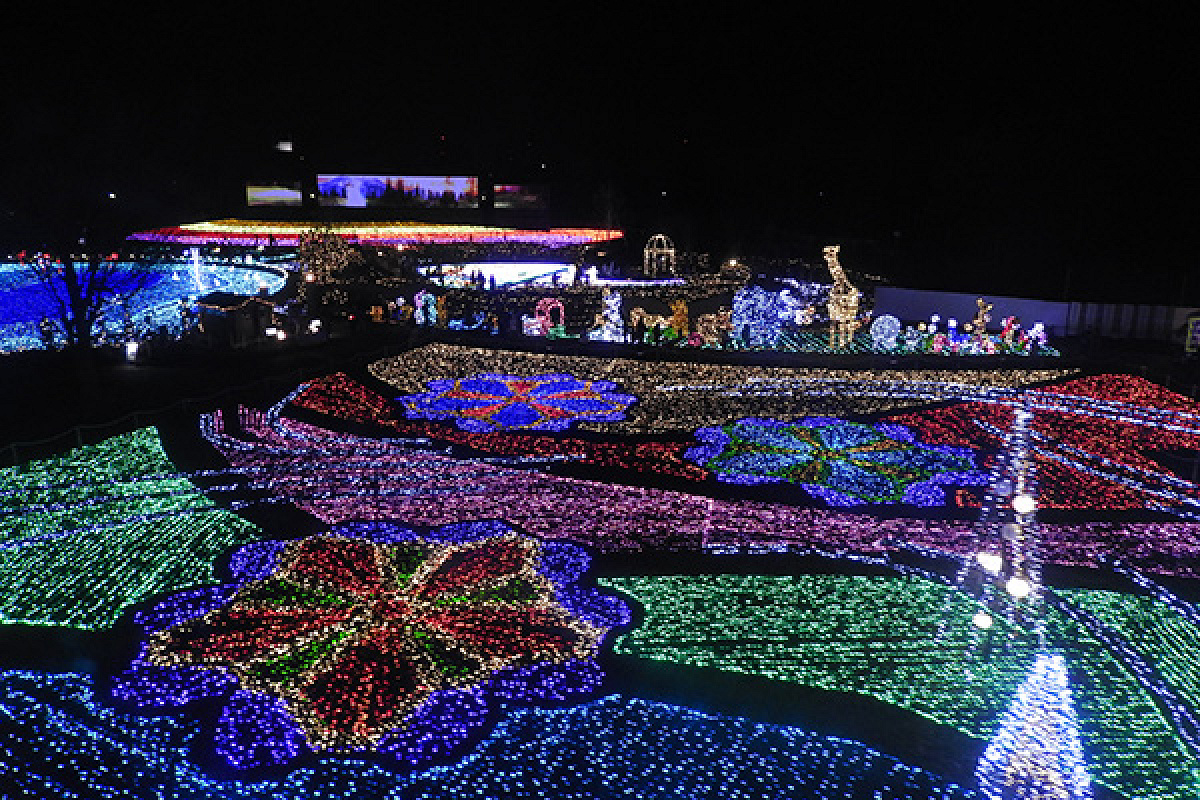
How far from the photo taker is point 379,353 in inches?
1013

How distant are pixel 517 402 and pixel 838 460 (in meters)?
7.92

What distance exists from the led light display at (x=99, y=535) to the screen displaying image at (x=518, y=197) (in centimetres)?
4403

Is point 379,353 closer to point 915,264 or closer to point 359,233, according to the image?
point 359,233

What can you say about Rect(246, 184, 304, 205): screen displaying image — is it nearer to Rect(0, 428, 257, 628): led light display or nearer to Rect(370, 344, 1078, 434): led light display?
Rect(370, 344, 1078, 434): led light display

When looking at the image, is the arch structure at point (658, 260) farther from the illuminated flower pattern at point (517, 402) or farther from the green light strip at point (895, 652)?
the green light strip at point (895, 652)

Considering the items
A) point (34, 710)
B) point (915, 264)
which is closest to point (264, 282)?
point (915, 264)

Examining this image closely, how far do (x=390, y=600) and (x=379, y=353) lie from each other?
52.7 ft

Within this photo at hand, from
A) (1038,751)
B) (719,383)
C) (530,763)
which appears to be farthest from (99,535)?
(719,383)

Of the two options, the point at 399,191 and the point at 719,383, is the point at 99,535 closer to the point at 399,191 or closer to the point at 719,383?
the point at 719,383

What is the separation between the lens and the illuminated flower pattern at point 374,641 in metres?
8.48

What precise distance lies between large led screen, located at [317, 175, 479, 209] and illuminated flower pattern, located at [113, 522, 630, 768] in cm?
4934

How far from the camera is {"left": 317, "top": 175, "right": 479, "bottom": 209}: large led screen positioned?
189 feet

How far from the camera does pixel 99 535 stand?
1259 centimetres

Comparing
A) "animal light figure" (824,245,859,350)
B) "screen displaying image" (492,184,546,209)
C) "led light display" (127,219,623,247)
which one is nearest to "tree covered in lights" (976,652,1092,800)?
"animal light figure" (824,245,859,350)
